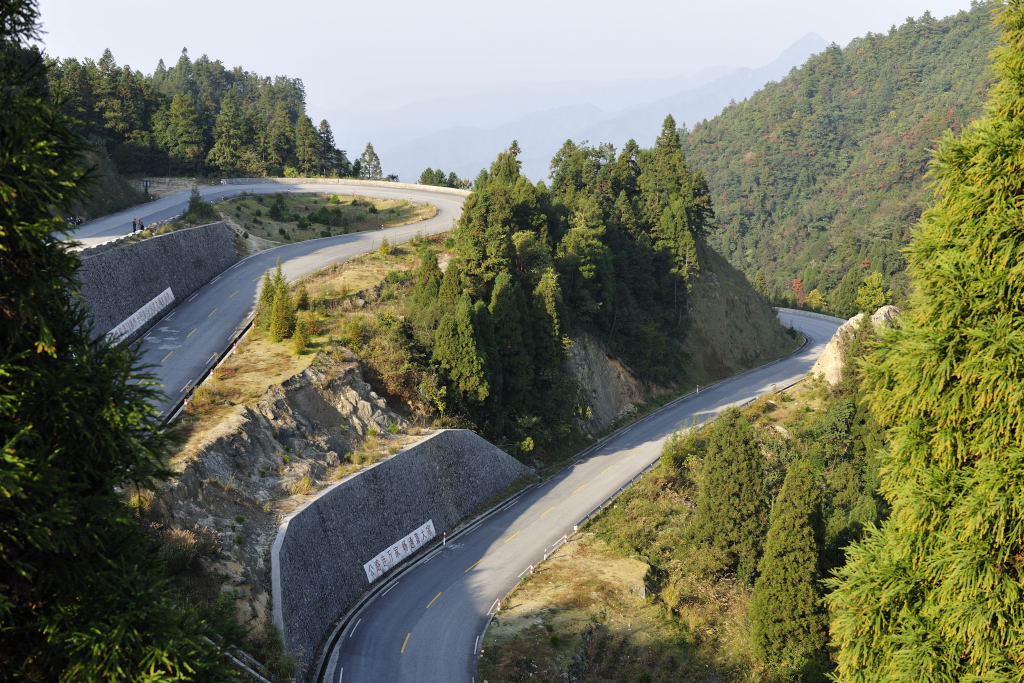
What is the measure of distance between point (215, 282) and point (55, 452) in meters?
45.3

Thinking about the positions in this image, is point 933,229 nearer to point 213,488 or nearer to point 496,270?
point 213,488

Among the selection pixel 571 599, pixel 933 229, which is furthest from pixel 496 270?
pixel 933 229

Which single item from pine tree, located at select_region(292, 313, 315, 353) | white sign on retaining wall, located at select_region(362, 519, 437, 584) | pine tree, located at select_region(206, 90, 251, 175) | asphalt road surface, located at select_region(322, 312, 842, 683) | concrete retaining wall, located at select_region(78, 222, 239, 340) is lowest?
asphalt road surface, located at select_region(322, 312, 842, 683)

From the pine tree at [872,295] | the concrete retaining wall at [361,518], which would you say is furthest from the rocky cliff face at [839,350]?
the pine tree at [872,295]

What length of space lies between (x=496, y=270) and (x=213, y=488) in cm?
2752

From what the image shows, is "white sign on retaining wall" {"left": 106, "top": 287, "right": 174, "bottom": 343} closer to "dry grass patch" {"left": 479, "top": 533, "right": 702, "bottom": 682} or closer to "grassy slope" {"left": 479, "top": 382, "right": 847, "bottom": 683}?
"dry grass patch" {"left": 479, "top": 533, "right": 702, "bottom": 682}

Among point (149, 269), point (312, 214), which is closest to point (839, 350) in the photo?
point (312, 214)

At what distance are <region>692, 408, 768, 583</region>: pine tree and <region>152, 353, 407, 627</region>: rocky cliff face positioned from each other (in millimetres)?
17624

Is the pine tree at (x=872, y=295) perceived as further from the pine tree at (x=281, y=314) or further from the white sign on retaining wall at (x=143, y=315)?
the white sign on retaining wall at (x=143, y=315)

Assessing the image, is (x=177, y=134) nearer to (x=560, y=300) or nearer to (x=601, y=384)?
(x=560, y=300)

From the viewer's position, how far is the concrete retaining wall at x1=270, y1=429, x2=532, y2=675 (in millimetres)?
27594

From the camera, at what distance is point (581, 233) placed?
61156mm

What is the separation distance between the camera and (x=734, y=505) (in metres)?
39.1

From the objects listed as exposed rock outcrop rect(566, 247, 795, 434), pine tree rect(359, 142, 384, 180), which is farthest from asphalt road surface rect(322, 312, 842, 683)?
pine tree rect(359, 142, 384, 180)
